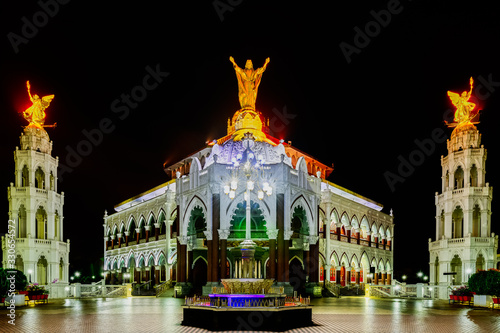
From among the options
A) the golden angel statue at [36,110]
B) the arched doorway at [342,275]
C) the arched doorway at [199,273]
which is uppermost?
the golden angel statue at [36,110]

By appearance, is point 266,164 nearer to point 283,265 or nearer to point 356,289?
point 283,265

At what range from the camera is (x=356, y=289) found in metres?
47.7

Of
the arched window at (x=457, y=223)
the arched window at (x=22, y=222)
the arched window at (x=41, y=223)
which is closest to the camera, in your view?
the arched window at (x=22, y=222)

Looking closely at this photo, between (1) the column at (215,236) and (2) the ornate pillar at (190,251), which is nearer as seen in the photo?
(1) the column at (215,236)

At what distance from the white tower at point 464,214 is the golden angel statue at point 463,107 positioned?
2.38ft

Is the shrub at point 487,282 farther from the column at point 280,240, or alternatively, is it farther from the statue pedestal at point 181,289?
the statue pedestal at point 181,289

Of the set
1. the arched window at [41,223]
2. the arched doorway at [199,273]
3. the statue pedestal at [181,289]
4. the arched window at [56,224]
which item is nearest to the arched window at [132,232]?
the arched window at [56,224]

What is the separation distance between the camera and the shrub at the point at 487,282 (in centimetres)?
3103

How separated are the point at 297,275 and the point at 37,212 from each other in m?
24.7

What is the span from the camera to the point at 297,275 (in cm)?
4375

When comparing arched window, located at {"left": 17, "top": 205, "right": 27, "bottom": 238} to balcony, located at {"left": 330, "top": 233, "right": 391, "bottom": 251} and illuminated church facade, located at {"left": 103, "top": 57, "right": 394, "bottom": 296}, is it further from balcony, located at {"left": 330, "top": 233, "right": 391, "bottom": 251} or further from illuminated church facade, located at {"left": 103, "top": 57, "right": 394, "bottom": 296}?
balcony, located at {"left": 330, "top": 233, "right": 391, "bottom": 251}

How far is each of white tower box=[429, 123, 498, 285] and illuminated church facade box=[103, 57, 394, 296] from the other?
28.7 ft

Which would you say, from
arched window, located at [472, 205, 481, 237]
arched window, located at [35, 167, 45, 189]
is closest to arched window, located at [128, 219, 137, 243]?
arched window, located at [35, 167, 45, 189]

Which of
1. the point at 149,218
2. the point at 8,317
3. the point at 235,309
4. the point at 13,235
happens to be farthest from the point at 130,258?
the point at 235,309
